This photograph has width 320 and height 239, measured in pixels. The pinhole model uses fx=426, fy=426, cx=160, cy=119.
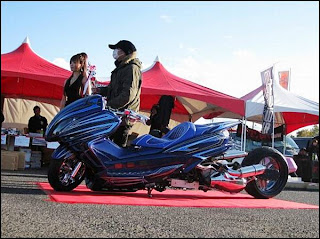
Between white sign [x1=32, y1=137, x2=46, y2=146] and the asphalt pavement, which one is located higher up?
white sign [x1=32, y1=137, x2=46, y2=146]

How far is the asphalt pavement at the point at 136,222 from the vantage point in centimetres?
181

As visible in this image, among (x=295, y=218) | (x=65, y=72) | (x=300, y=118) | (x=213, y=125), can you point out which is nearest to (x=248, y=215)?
(x=295, y=218)

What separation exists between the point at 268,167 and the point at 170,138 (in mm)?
1379

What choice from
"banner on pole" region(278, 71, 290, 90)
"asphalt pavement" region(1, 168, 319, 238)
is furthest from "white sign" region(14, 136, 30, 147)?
"banner on pole" region(278, 71, 290, 90)

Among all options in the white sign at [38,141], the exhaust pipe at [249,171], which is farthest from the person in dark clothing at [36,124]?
the exhaust pipe at [249,171]

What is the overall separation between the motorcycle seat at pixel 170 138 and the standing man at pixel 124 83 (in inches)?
8.4

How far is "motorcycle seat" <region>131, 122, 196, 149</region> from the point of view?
12.9 ft

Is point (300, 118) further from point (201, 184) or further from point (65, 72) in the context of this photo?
point (201, 184)

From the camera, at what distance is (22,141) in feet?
27.1

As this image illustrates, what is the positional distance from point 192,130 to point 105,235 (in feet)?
7.36

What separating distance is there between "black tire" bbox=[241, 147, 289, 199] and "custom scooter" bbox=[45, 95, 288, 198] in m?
0.33

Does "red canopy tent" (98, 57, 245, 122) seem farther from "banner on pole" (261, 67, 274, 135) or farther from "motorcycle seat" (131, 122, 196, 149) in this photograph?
"motorcycle seat" (131, 122, 196, 149)

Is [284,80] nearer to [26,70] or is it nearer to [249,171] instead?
[26,70]

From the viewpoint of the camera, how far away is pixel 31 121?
9195 mm
